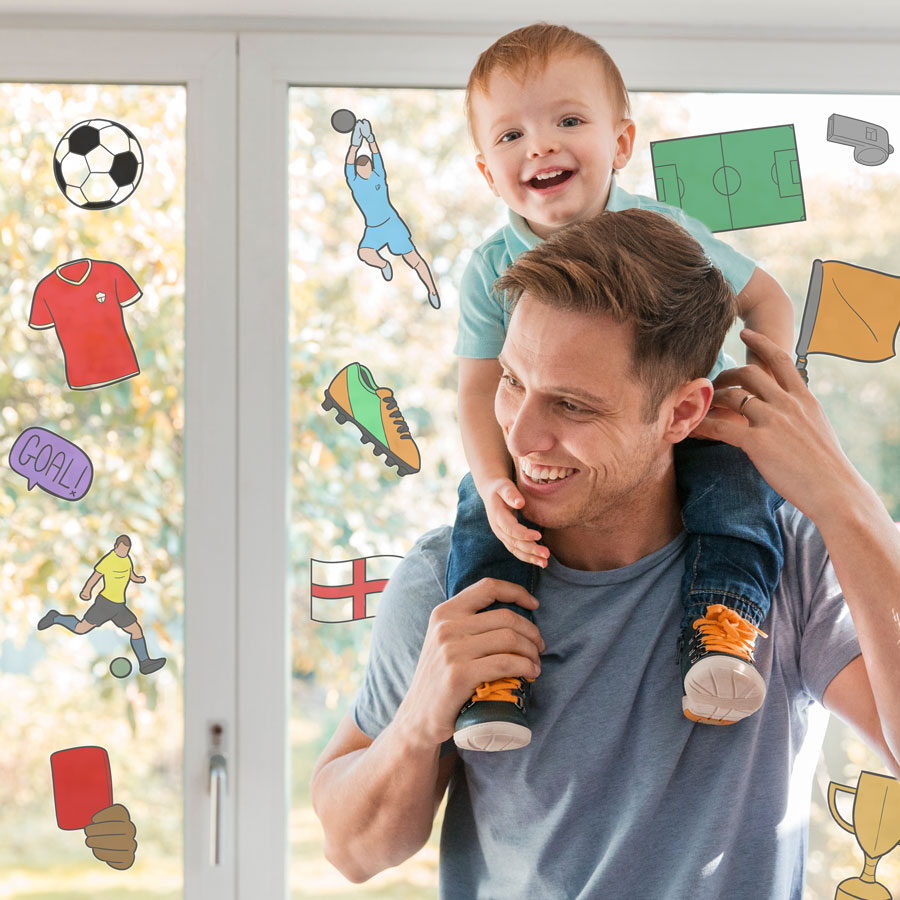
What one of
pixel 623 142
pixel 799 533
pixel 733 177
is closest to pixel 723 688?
pixel 799 533

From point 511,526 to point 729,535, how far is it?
10.7 inches

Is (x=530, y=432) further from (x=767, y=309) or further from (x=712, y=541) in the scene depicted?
(x=767, y=309)

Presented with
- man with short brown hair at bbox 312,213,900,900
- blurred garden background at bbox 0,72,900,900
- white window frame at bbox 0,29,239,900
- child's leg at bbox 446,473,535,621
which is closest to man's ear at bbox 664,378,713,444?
man with short brown hair at bbox 312,213,900,900

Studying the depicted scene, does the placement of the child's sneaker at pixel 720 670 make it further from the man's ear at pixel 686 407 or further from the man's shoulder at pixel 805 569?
the man's ear at pixel 686 407

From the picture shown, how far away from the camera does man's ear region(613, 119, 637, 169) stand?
141 cm

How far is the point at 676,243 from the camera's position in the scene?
1.21 meters

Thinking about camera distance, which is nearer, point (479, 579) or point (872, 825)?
point (479, 579)

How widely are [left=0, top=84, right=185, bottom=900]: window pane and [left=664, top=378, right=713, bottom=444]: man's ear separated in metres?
1.01

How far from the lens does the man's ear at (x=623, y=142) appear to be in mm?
1406

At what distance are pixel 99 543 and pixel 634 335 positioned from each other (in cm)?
115

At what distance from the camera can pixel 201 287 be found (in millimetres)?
1848

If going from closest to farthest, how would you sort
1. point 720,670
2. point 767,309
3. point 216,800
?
point 720,670 < point 767,309 < point 216,800

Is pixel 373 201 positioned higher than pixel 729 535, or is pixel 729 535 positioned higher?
pixel 373 201

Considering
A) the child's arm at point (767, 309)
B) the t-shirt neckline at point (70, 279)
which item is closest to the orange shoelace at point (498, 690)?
the child's arm at point (767, 309)
